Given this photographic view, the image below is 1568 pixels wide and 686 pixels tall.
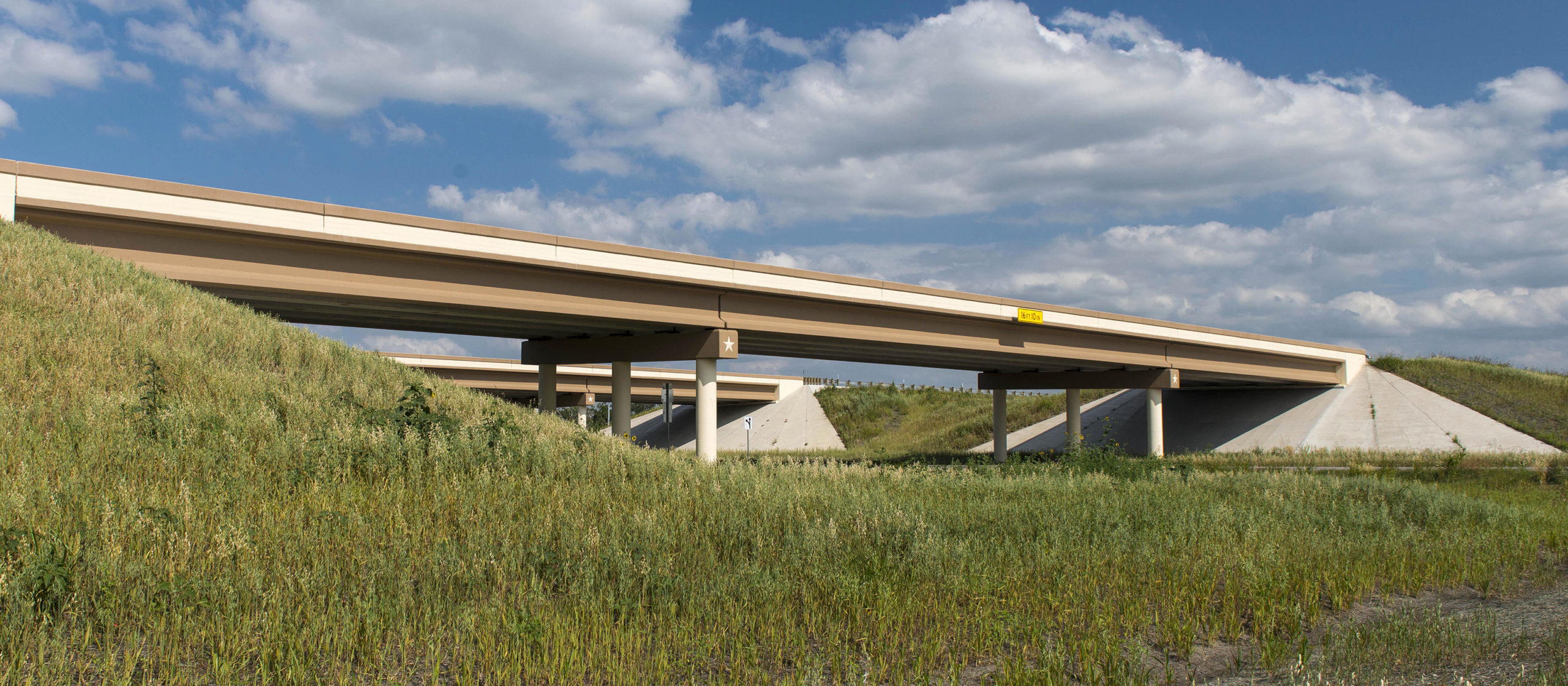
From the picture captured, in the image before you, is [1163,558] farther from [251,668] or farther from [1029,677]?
[251,668]

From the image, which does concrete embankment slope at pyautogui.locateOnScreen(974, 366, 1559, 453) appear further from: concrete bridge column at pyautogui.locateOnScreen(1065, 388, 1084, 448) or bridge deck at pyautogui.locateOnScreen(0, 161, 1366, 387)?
bridge deck at pyautogui.locateOnScreen(0, 161, 1366, 387)

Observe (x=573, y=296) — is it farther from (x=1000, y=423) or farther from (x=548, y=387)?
(x=1000, y=423)

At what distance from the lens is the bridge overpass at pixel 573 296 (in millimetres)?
19812

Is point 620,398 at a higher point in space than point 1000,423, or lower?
higher

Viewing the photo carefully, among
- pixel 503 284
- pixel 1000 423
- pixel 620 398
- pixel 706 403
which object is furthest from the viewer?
pixel 1000 423

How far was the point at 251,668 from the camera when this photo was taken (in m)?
5.30

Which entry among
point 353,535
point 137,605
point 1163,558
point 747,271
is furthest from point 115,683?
point 747,271

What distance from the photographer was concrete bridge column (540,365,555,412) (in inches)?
1351

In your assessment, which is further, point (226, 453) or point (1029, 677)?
point (226, 453)

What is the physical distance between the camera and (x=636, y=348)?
30.8m

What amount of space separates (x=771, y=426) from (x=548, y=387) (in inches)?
1355

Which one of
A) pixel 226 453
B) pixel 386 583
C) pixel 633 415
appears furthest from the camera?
pixel 633 415

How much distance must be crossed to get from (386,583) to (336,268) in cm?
1811

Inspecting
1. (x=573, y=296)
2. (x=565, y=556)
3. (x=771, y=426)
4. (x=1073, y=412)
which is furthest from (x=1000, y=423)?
(x=565, y=556)
